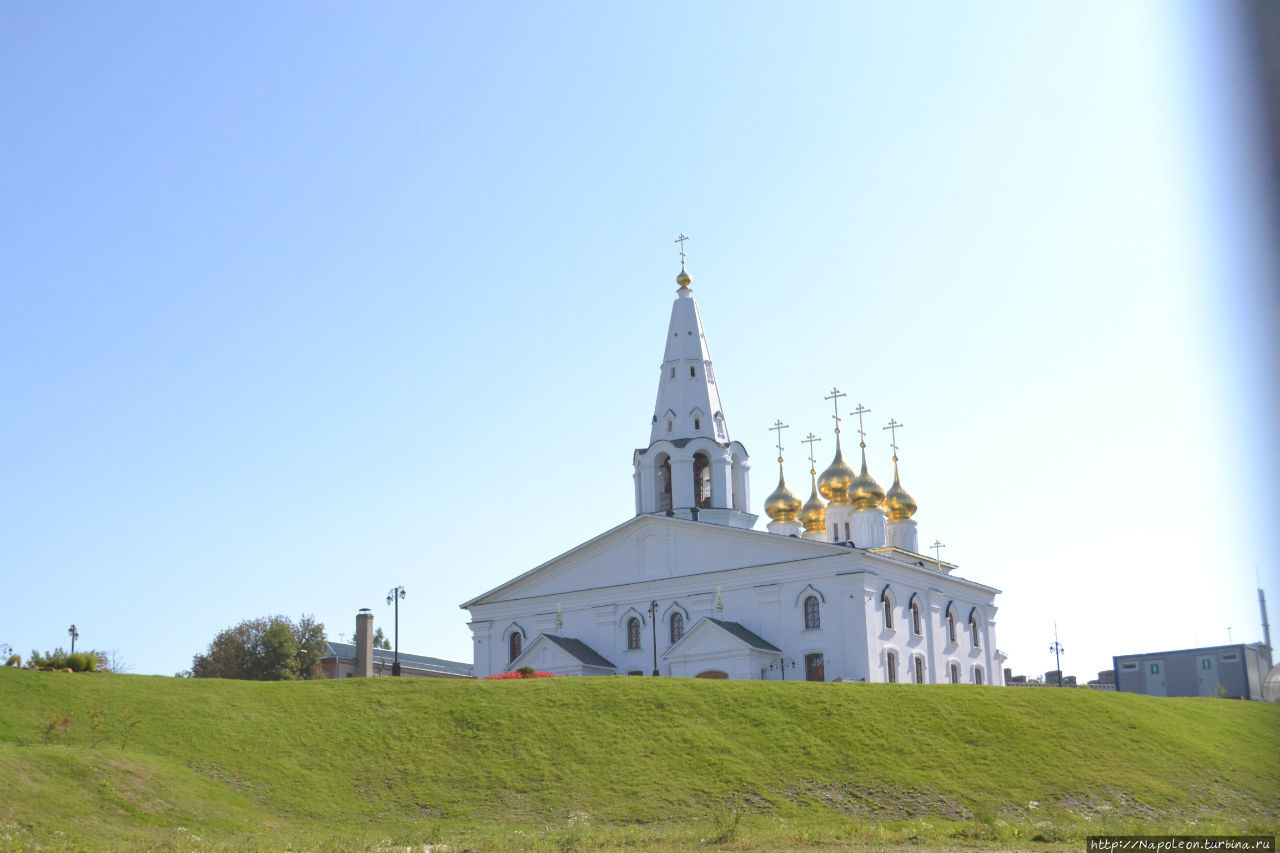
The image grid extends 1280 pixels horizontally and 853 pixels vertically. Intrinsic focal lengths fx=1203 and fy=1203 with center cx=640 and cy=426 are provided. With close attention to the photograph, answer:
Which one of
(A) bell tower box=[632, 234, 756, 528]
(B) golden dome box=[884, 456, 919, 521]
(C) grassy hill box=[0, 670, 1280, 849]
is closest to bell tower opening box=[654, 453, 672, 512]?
(A) bell tower box=[632, 234, 756, 528]

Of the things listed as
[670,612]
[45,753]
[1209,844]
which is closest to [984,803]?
[1209,844]

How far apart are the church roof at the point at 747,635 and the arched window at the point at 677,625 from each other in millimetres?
1845

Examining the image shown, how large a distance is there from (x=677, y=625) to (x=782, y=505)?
1256cm

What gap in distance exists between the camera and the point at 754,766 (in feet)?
86.0

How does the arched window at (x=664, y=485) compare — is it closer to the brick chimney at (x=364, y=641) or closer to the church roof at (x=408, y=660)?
the brick chimney at (x=364, y=641)

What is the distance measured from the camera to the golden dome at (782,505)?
56.6 meters

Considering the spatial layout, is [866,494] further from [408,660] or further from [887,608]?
[408,660]

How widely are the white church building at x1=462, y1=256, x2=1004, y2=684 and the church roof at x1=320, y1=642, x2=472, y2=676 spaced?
22587 millimetres

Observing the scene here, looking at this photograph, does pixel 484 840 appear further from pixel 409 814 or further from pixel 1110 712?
pixel 1110 712

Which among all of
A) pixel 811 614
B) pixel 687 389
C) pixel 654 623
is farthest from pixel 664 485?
pixel 811 614

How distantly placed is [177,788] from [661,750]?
404 inches

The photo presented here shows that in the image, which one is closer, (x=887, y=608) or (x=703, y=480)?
(x=887, y=608)

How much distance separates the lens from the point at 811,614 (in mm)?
43656

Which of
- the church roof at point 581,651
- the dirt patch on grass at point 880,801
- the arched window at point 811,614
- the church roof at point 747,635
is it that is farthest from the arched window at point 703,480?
the dirt patch on grass at point 880,801
